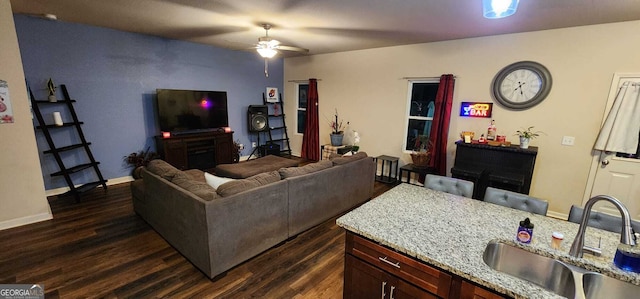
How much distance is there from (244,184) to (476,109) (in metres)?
3.66

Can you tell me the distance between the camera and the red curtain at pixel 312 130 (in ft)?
19.8

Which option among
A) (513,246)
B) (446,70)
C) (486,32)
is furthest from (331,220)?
(486,32)

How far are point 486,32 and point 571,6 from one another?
111 centimetres

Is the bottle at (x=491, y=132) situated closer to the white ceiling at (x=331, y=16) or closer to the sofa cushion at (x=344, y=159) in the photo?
the white ceiling at (x=331, y=16)

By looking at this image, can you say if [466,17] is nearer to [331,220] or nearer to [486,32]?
[486,32]

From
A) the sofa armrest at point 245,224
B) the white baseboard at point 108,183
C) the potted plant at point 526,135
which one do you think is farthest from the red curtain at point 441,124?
A: the white baseboard at point 108,183

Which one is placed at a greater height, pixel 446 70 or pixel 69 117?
pixel 446 70

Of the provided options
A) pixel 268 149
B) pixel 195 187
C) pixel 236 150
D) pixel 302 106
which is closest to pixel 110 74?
pixel 236 150

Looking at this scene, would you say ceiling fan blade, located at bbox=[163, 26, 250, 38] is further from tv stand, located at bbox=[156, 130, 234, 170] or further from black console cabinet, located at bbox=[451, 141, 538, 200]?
black console cabinet, located at bbox=[451, 141, 538, 200]

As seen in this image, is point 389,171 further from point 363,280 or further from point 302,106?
point 363,280

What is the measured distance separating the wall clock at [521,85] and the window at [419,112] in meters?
0.94

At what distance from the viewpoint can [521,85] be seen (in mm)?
3656

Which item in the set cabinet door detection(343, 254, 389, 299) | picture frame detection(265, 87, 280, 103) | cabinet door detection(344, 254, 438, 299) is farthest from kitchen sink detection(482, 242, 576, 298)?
picture frame detection(265, 87, 280, 103)

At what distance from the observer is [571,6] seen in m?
2.54
